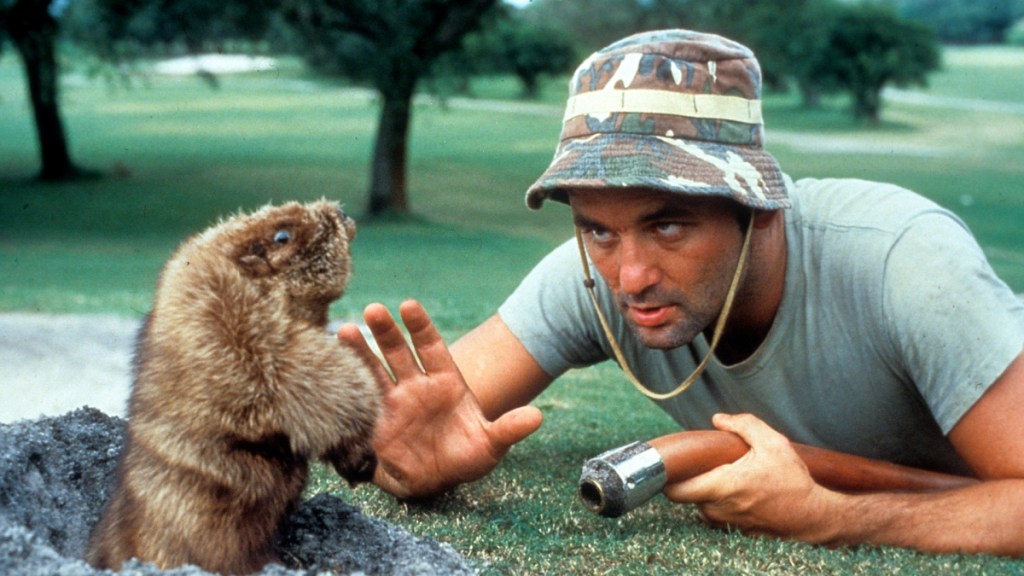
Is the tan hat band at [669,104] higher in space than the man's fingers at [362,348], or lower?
higher

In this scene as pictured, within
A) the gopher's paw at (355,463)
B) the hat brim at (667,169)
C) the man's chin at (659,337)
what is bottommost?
the gopher's paw at (355,463)

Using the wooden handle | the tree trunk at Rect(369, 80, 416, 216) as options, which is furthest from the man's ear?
the tree trunk at Rect(369, 80, 416, 216)

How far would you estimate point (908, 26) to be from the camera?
4081 cm

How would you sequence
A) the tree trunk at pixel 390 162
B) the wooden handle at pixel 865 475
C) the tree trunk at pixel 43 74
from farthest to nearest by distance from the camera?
the tree trunk at pixel 390 162 → the tree trunk at pixel 43 74 → the wooden handle at pixel 865 475

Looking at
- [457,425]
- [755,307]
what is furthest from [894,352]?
A: [457,425]

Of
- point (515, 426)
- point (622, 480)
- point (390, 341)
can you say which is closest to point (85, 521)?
point (390, 341)

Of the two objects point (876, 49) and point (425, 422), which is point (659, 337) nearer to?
point (425, 422)

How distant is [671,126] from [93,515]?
1.95 metres

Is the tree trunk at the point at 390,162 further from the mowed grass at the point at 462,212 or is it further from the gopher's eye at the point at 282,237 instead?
the gopher's eye at the point at 282,237

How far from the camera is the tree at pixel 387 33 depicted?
20.4m

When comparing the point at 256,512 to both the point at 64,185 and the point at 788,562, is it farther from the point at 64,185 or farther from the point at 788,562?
the point at 64,185

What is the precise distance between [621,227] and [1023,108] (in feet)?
172

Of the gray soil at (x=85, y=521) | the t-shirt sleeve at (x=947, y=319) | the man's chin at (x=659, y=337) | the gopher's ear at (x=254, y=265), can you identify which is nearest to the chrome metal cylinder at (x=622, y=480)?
the man's chin at (x=659, y=337)

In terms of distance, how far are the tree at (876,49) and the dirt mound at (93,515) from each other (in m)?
40.5
